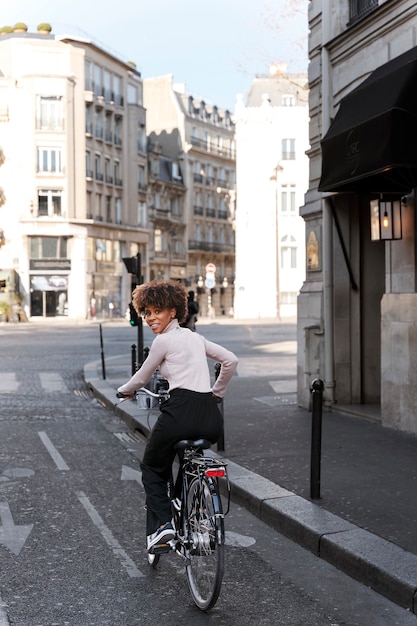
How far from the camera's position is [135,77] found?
7331 centimetres

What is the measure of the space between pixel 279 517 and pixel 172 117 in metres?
82.6

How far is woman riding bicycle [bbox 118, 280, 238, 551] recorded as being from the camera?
16.2 ft

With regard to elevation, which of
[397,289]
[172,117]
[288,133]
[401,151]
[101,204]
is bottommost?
[397,289]

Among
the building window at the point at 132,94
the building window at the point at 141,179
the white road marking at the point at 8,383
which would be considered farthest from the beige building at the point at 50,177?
the white road marking at the point at 8,383

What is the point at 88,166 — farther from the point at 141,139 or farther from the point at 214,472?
the point at 214,472

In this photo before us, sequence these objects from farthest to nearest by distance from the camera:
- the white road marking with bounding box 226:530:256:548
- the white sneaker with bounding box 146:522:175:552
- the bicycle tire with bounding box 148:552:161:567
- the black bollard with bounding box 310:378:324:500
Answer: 1. the black bollard with bounding box 310:378:324:500
2. the white road marking with bounding box 226:530:256:548
3. the bicycle tire with bounding box 148:552:161:567
4. the white sneaker with bounding box 146:522:175:552

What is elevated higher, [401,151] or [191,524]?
[401,151]

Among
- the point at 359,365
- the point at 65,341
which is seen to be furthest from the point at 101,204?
the point at 359,365

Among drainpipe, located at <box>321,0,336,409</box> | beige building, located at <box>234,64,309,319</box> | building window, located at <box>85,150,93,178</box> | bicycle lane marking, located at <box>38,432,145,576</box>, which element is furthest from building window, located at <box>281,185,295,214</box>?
bicycle lane marking, located at <box>38,432,145,576</box>

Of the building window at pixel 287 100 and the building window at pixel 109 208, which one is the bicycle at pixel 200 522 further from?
the building window at pixel 287 100

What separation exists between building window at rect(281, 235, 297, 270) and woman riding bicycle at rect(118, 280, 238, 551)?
2452 inches

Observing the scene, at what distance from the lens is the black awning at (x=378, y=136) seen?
28.1 ft

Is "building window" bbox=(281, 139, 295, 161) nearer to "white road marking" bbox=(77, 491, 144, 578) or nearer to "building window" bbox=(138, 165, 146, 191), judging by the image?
"building window" bbox=(138, 165, 146, 191)

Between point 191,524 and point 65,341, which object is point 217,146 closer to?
point 65,341
